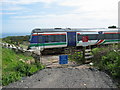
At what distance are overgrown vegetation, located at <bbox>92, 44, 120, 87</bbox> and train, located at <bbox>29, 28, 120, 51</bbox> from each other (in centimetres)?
585

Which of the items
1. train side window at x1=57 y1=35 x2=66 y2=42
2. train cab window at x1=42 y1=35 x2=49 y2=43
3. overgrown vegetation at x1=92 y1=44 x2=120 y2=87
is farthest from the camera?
train side window at x1=57 y1=35 x2=66 y2=42

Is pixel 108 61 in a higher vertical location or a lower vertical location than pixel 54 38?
lower

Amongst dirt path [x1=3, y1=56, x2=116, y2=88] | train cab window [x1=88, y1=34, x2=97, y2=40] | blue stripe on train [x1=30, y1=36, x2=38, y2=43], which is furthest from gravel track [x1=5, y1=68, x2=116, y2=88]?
train cab window [x1=88, y1=34, x2=97, y2=40]

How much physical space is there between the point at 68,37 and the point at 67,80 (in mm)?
8919

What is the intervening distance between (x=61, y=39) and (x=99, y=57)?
6.30 meters

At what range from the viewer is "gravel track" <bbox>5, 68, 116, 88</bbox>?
18.2 feet

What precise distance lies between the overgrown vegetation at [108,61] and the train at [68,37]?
19.2 feet

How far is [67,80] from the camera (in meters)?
6.04

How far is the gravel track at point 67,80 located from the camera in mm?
5543

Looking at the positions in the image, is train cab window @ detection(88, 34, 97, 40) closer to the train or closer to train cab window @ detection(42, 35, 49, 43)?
the train

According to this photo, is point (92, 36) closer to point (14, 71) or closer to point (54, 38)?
point (54, 38)

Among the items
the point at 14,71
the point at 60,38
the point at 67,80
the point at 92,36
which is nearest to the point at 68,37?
the point at 60,38

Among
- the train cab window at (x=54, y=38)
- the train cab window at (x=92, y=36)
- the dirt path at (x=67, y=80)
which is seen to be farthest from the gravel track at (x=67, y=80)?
the train cab window at (x=92, y=36)

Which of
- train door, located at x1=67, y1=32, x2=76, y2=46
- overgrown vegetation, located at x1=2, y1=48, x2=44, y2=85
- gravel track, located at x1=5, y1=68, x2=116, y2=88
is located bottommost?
gravel track, located at x1=5, y1=68, x2=116, y2=88
